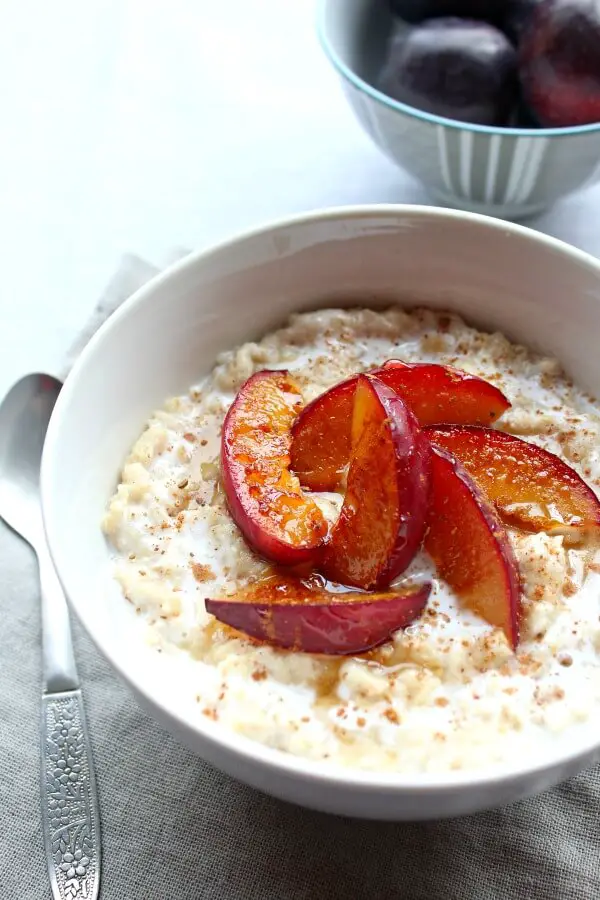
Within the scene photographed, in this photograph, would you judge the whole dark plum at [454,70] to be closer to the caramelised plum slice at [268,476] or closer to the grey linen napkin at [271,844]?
the caramelised plum slice at [268,476]

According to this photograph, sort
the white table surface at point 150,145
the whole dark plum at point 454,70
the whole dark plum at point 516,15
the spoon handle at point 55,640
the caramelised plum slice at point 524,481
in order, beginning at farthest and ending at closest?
the white table surface at point 150,145
the whole dark plum at point 516,15
the whole dark plum at point 454,70
the spoon handle at point 55,640
the caramelised plum slice at point 524,481

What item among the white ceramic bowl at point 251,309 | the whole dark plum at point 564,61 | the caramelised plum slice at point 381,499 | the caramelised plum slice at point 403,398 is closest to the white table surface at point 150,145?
the whole dark plum at point 564,61

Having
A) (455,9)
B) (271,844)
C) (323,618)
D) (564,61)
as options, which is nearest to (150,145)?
(455,9)

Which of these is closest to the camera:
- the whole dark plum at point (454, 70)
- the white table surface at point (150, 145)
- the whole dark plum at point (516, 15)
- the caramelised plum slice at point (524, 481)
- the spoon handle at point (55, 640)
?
the caramelised plum slice at point (524, 481)

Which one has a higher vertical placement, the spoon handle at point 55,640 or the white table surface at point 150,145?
the white table surface at point 150,145

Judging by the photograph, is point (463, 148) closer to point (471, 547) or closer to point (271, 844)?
point (471, 547)

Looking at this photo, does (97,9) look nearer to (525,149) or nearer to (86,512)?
(525,149)

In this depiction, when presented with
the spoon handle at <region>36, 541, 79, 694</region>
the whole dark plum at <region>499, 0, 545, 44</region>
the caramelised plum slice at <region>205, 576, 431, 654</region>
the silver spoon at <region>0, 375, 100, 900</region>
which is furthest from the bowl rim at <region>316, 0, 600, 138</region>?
Answer: the spoon handle at <region>36, 541, 79, 694</region>

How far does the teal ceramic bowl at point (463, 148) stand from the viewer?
7.01 ft

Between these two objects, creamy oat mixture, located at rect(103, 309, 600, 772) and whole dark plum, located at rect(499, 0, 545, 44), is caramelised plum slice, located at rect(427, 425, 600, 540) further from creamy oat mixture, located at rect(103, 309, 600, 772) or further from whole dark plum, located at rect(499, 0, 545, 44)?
whole dark plum, located at rect(499, 0, 545, 44)

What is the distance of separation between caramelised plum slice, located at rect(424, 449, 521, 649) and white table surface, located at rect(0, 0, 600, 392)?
1.15 m

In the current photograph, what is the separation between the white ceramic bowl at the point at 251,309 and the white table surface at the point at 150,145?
60cm

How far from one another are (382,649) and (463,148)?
1.25m

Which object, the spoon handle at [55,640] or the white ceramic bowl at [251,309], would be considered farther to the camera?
the spoon handle at [55,640]
